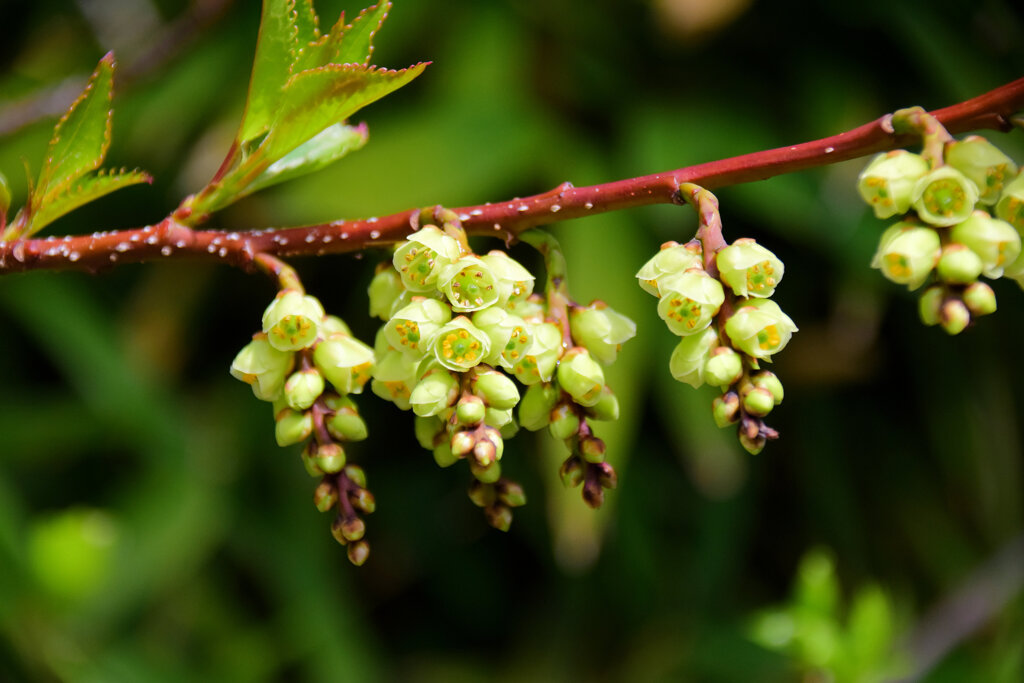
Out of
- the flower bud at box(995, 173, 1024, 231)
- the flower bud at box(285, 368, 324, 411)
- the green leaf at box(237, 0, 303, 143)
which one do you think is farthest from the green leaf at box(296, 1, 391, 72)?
the flower bud at box(995, 173, 1024, 231)

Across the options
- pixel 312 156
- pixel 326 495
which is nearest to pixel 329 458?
pixel 326 495

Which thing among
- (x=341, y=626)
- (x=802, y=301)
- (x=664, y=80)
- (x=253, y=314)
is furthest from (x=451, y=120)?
(x=341, y=626)

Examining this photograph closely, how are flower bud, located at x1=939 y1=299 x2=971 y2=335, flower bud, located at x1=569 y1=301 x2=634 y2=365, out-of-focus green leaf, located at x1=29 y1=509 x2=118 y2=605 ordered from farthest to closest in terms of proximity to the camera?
out-of-focus green leaf, located at x1=29 y1=509 x2=118 y2=605, flower bud, located at x1=569 y1=301 x2=634 y2=365, flower bud, located at x1=939 y1=299 x2=971 y2=335

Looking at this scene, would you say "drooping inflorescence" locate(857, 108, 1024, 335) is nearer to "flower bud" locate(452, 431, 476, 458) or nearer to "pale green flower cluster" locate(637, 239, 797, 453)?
"pale green flower cluster" locate(637, 239, 797, 453)

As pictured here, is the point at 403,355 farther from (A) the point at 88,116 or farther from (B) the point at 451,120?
(B) the point at 451,120

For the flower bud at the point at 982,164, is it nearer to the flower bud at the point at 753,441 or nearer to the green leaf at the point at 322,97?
the flower bud at the point at 753,441

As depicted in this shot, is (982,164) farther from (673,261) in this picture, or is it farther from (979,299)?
(673,261)
